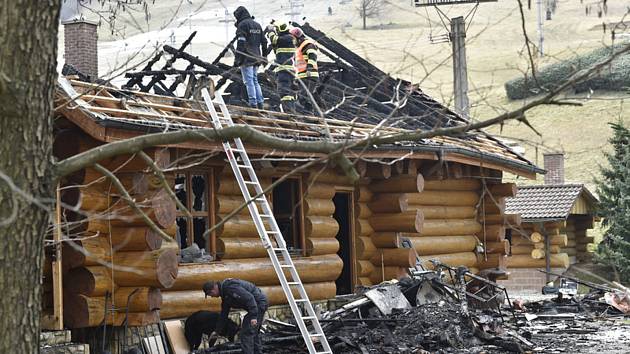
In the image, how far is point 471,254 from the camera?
23797 mm

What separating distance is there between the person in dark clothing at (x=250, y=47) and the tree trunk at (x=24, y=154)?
456 inches

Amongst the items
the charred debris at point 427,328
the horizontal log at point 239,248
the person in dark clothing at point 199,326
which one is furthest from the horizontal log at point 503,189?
the person in dark clothing at point 199,326

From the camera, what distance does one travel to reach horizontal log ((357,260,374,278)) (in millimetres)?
20219

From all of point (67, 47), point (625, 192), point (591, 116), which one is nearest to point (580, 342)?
point (67, 47)

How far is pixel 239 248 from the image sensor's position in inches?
647

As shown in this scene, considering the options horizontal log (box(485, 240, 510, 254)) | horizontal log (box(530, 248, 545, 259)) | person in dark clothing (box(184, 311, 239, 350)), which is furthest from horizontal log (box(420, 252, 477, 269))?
horizontal log (box(530, 248, 545, 259))

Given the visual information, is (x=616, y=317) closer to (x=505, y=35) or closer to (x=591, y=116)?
(x=591, y=116)

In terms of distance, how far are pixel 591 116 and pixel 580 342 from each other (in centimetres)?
4215

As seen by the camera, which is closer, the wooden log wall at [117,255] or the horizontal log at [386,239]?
the wooden log wall at [117,255]

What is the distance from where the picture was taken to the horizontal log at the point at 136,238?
45.0 ft

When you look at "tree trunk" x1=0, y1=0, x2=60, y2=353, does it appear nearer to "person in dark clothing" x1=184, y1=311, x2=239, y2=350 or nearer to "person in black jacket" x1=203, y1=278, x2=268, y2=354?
"person in black jacket" x1=203, y1=278, x2=268, y2=354

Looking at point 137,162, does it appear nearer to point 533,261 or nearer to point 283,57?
point 283,57

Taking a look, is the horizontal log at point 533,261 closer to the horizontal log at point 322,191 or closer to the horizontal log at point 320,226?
the horizontal log at point 320,226

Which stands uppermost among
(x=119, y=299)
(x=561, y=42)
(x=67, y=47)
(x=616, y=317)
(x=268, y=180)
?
(x=561, y=42)
